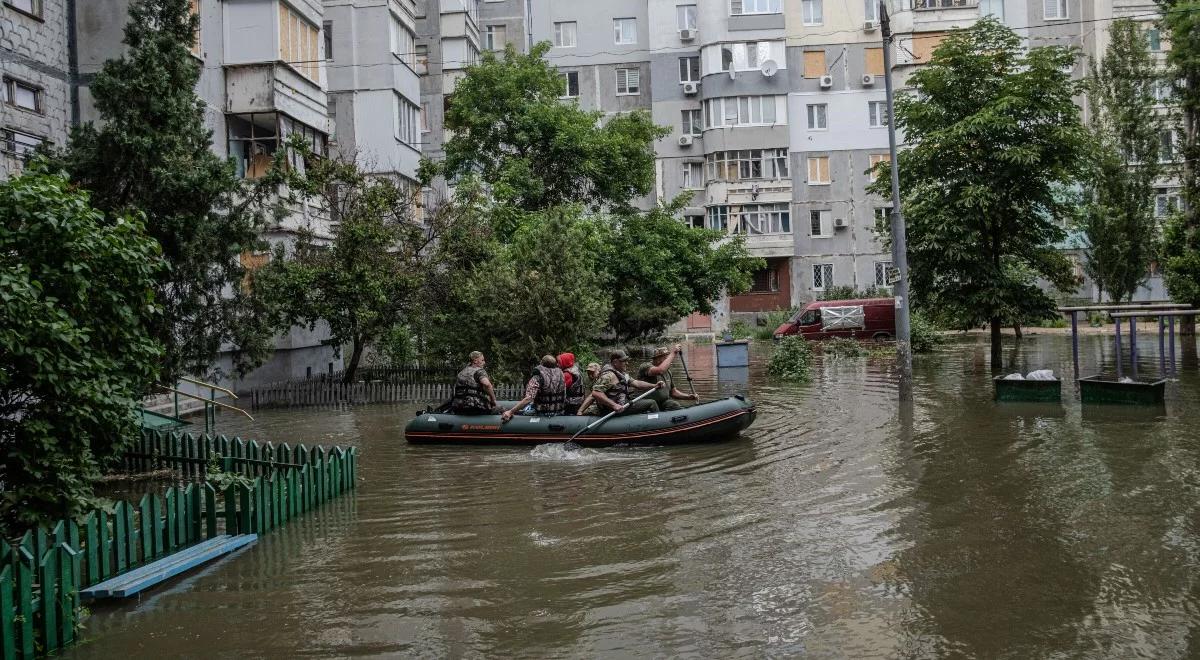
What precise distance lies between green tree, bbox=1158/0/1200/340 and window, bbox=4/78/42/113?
2484cm

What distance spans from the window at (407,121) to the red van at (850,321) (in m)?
15.6

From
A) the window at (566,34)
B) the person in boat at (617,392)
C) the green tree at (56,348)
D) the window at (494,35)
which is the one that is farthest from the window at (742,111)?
the green tree at (56,348)

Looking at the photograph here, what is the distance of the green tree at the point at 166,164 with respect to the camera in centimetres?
1631

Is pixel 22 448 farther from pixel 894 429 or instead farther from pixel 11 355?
pixel 894 429

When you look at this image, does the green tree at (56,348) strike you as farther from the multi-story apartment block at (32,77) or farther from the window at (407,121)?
the window at (407,121)

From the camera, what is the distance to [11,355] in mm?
8102

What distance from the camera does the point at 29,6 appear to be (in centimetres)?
2078

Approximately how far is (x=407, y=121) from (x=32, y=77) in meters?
17.0

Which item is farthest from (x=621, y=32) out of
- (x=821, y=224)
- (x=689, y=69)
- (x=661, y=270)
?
(x=661, y=270)

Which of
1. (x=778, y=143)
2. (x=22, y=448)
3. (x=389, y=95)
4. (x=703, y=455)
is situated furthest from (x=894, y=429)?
(x=778, y=143)

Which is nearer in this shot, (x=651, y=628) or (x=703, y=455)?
(x=651, y=628)

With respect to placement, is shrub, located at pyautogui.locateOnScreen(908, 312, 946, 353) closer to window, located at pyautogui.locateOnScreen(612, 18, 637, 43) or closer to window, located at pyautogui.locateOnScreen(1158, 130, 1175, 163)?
window, located at pyautogui.locateOnScreen(1158, 130, 1175, 163)

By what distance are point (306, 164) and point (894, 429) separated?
54.7 feet

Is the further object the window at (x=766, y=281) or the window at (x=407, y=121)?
the window at (x=766, y=281)
